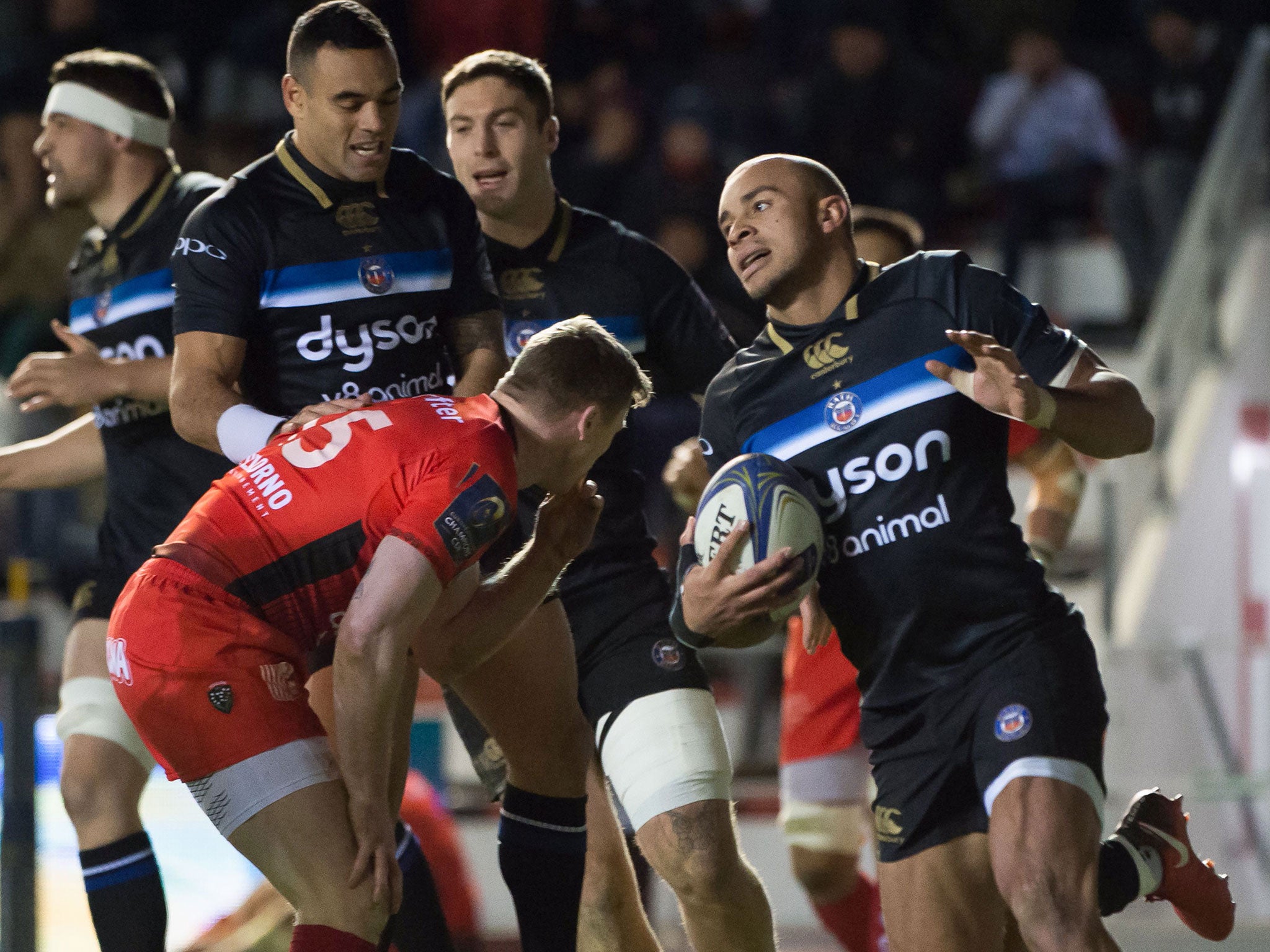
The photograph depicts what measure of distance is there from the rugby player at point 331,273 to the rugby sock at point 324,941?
71 centimetres

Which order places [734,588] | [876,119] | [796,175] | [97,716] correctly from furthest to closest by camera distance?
[876,119] < [97,716] < [796,175] < [734,588]

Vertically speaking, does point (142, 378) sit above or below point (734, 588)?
above

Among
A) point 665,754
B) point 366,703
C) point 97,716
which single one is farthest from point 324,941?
point 97,716

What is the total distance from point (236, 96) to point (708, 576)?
8.73 metres

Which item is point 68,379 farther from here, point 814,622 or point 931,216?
point 931,216

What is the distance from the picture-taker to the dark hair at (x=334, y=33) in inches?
148

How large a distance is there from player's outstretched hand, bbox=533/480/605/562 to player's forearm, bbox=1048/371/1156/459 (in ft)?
3.33

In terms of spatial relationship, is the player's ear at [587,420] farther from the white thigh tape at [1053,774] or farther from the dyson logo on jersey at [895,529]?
the white thigh tape at [1053,774]

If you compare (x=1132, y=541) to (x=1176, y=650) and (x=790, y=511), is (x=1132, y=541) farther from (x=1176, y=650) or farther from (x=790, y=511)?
(x=790, y=511)

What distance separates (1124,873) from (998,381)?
1.22 m

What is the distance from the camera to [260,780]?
3156 mm

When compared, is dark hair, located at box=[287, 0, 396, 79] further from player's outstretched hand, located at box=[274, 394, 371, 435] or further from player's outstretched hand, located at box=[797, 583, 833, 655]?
player's outstretched hand, located at box=[797, 583, 833, 655]

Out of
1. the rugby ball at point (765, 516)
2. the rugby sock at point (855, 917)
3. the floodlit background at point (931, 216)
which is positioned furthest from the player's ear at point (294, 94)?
the floodlit background at point (931, 216)

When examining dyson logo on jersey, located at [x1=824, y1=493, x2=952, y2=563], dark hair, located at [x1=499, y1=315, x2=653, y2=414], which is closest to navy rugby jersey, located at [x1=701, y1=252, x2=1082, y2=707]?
dyson logo on jersey, located at [x1=824, y1=493, x2=952, y2=563]
